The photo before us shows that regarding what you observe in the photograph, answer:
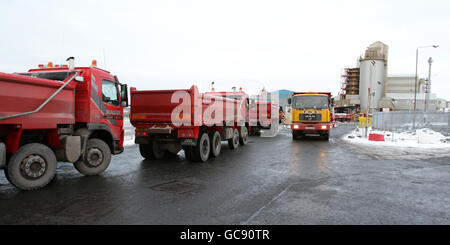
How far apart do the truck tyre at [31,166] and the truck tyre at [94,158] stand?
1001mm

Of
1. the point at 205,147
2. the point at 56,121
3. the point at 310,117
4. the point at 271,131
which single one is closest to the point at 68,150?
the point at 56,121

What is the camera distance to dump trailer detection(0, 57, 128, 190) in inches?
220

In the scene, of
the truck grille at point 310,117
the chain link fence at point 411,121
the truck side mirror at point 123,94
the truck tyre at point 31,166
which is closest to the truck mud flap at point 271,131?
the truck grille at point 310,117

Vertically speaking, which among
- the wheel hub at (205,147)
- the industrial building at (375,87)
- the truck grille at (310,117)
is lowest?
the wheel hub at (205,147)

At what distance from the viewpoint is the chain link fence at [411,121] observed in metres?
19.7

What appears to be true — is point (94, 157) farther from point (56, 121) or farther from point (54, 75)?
point (54, 75)

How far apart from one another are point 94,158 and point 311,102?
13.3 metres

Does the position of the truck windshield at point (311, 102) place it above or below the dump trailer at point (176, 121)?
above

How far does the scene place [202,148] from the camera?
9.55 meters

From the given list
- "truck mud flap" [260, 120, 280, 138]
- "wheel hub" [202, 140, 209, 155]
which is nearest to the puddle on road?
"wheel hub" [202, 140, 209, 155]

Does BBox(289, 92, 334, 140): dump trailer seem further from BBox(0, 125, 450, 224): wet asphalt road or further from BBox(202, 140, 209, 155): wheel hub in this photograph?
BBox(202, 140, 209, 155): wheel hub

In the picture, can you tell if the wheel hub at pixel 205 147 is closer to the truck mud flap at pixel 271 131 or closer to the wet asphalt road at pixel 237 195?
the wet asphalt road at pixel 237 195

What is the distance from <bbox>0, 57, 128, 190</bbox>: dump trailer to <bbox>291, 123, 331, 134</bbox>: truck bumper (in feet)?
38.3
